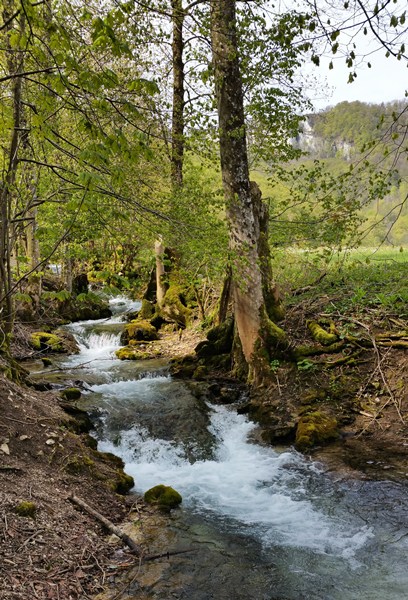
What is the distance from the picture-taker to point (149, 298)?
19.2m

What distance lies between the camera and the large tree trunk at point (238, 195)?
916 cm

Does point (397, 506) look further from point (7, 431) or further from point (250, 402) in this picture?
point (7, 431)

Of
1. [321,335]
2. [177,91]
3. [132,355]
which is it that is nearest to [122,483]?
[321,335]

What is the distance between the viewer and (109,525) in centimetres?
482

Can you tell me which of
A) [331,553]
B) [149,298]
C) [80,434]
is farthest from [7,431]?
[149,298]

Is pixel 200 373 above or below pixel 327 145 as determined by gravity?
below

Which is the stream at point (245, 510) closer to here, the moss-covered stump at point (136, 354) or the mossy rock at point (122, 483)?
the mossy rock at point (122, 483)

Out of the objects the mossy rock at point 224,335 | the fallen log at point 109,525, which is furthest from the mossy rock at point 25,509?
the mossy rock at point 224,335

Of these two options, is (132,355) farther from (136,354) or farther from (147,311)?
(147,311)

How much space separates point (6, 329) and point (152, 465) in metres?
3.48

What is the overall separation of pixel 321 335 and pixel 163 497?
202 inches

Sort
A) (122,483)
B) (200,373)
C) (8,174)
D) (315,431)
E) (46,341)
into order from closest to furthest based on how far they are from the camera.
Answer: (8,174), (122,483), (315,431), (200,373), (46,341)

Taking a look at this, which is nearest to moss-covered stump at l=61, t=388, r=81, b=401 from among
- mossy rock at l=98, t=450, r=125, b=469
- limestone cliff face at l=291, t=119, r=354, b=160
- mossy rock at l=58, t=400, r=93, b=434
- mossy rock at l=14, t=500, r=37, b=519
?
mossy rock at l=58, t=400, r=93, b=434

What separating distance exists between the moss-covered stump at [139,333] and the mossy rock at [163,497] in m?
9.18
